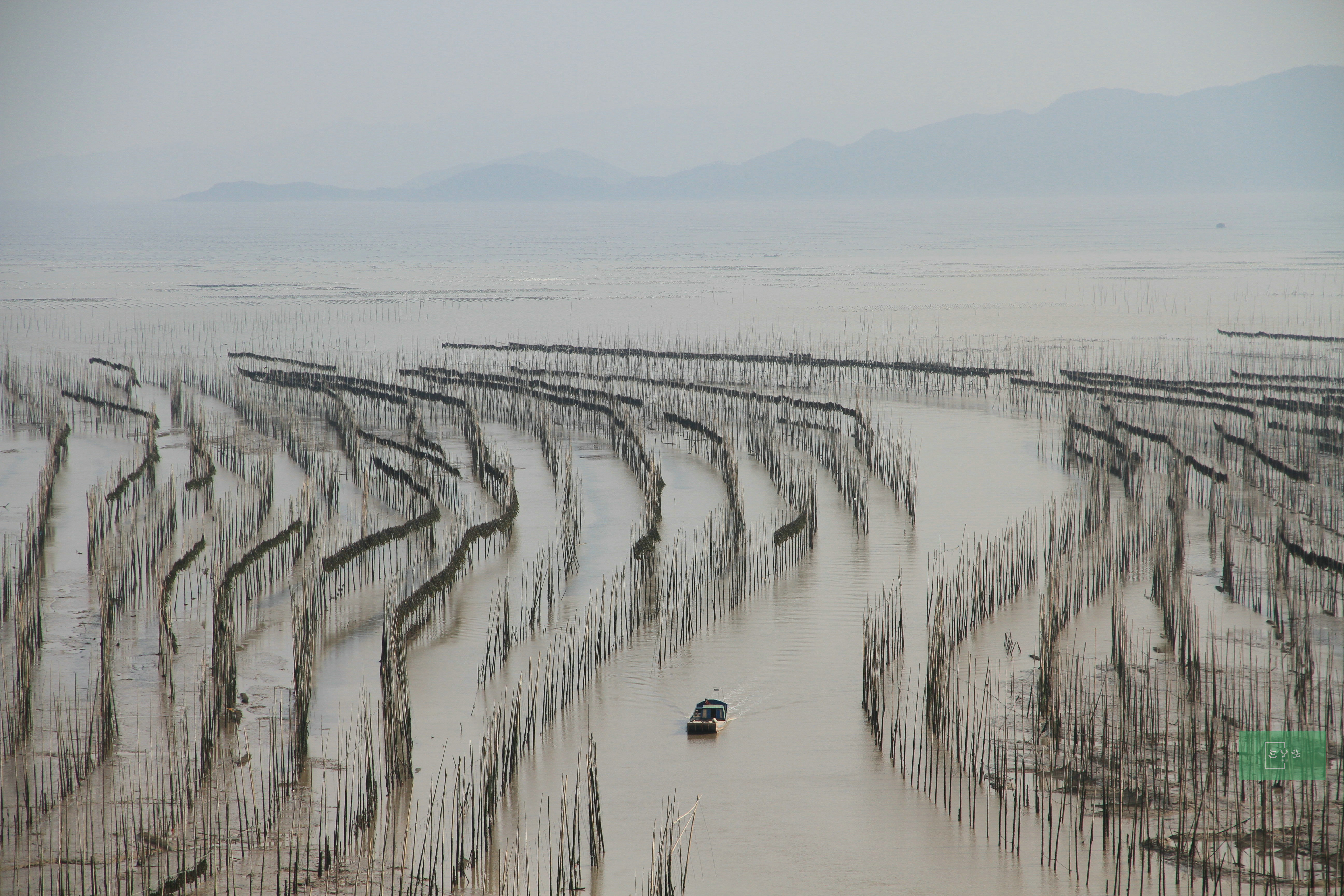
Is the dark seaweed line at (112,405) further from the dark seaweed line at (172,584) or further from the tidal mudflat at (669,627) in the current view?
the dark seaweed line at (172,584)

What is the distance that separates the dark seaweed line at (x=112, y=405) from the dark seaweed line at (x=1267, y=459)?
605 inches

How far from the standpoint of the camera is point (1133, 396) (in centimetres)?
2122

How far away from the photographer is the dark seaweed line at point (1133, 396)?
19.3 m

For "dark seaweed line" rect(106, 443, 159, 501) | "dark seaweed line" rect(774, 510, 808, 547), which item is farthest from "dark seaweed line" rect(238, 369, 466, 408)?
"dark seaweed line" rect(774, 510, 808, 547)

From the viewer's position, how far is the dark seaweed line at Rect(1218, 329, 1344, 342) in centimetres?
2966

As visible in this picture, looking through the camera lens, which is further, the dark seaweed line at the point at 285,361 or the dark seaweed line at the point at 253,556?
the dark seaweed line at the point at 285,361

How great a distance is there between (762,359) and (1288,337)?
1366cm

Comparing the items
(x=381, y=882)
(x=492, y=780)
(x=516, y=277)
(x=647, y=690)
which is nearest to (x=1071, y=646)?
(x=647, y=690)

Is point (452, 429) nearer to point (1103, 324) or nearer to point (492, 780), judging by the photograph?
point (492, 780)

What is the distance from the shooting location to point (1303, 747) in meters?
7.07

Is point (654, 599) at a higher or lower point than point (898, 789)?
higher

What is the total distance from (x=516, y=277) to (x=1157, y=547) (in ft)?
169

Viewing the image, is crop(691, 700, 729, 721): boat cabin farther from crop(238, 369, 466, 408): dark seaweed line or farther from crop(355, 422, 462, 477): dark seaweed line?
crop(238, 369, 466, 408): dark seaweed line

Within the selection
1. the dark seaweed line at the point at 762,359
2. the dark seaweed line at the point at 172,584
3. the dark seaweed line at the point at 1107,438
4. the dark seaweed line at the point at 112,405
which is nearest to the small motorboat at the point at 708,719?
the dark seaweed line at the point at 172,584
